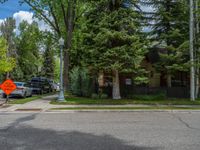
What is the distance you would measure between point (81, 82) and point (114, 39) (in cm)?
520

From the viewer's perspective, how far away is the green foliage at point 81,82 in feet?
85.4

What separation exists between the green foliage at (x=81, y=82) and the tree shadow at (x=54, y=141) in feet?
51.7

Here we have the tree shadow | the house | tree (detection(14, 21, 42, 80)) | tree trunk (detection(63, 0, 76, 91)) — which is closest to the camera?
the tree shadow

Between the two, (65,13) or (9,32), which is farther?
(9,32)

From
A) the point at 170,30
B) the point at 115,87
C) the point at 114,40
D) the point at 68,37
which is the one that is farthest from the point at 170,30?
the point at 68,37

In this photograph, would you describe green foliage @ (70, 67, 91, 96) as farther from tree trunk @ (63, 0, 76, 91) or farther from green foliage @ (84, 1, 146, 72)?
tree trunk @ (63, 0, 76, 91)

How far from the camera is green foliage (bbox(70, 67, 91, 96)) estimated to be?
2602 cm

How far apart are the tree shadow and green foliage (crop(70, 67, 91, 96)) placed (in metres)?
15.8

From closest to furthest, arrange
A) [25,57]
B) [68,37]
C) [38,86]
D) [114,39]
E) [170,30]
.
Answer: [114,39] < [170,30] < [68,37] < [38,86] < [25,57]

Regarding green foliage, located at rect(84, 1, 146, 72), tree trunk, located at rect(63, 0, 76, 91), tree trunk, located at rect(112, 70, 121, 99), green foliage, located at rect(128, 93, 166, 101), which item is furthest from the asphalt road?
tree trunk, located at rect(63, 0, 76, 91)

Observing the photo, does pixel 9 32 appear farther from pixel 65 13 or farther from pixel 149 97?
pixel 149 97

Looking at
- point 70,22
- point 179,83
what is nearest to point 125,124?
point 179,83

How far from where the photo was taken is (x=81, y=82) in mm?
26562

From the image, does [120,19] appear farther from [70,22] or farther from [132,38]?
[70,22]
